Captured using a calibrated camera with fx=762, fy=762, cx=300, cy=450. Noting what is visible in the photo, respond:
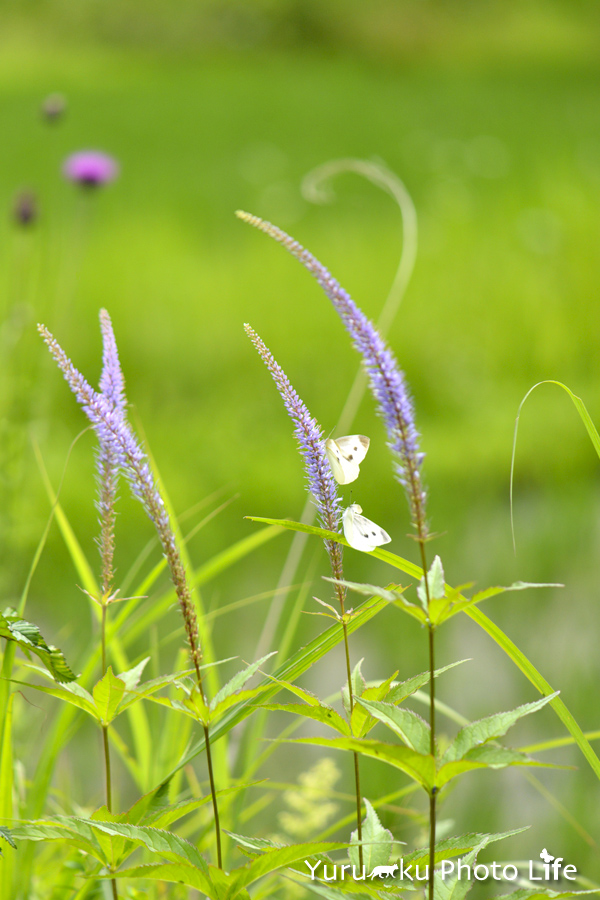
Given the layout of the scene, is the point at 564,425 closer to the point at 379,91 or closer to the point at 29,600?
the point at 29,600

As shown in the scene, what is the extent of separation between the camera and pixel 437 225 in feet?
8.63

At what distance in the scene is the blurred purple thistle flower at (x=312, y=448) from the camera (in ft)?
0.94

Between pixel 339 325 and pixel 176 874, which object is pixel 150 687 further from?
pixel 339 325

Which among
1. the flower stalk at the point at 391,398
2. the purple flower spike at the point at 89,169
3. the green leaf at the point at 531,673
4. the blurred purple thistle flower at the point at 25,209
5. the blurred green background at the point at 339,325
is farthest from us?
the purple flower spike at the point at 89,169

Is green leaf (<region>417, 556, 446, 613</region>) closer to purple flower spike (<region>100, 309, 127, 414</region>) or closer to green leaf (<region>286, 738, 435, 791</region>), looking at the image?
green leaf (<region>286, 738, 435, 791</region>)

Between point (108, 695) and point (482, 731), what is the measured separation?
16cm

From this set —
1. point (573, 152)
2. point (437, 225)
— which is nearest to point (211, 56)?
point (573, 152)

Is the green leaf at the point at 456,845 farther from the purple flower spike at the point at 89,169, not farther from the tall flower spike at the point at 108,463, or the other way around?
the purple flower spike at the point at 89,169

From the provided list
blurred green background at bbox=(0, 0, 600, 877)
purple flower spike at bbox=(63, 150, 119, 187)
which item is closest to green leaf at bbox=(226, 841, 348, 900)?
blurred green background at bbox=(0, 0, 600, 877)

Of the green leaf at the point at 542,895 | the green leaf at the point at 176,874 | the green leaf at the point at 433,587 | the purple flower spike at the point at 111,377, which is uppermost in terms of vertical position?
the purple flower spike at the point at 111,377

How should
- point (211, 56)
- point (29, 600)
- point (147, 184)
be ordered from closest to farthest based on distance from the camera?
point (29, 600), point (147, 184), point (211, 56)

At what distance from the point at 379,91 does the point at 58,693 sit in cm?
456

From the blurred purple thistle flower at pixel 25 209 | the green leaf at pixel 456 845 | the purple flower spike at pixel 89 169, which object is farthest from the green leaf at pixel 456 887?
the purple flower spike at pixel 89 169

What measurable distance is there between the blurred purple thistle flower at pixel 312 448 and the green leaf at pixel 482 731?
3.1 inches
